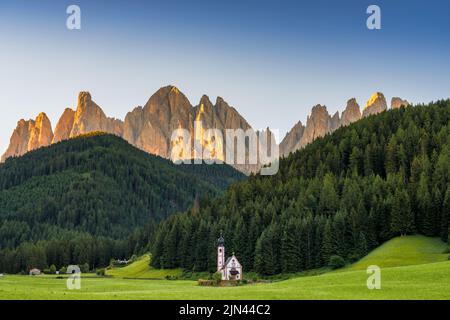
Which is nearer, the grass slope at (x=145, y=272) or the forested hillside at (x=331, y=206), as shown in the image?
the forested hillside at (x=331, y=206)

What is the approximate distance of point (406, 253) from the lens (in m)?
98.4

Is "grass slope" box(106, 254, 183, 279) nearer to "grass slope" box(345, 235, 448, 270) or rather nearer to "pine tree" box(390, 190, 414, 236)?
"grass slope" box(345, 235, 448, 270)

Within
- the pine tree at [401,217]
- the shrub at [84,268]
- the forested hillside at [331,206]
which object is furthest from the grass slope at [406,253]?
the shrub at [84,268]

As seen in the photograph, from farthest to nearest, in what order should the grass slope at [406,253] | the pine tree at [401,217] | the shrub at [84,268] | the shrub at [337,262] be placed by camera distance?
the shrub at [84,268]
the pine tree at [401,217]
the shrub at [337,262]
the grass slope at [406,253]

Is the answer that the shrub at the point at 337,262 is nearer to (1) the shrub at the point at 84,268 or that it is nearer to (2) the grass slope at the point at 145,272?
(2) the grass slope at the point at 145,272

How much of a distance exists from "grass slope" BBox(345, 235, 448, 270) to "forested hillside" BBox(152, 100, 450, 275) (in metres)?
2.91

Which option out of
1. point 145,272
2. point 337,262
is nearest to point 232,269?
point 337,262

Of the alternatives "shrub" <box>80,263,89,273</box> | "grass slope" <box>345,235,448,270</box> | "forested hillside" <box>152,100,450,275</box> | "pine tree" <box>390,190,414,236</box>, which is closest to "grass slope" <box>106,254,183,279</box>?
"forested hillside" <box>152,100,450,275</box>

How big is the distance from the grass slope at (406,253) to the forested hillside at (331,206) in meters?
2.91

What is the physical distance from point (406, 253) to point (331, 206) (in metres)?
30.1

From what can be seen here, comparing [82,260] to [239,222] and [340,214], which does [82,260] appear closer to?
[239,222]

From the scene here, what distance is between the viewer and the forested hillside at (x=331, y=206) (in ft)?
366

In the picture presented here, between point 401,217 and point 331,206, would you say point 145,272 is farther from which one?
point 401,217
